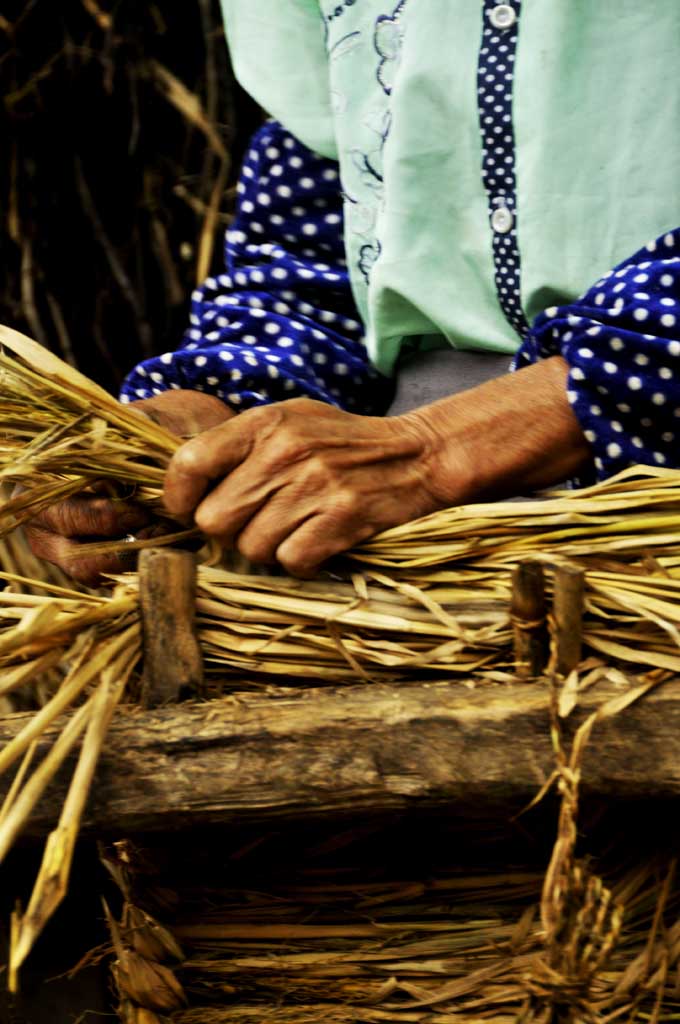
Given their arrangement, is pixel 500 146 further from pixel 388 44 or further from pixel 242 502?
pixel 242 502

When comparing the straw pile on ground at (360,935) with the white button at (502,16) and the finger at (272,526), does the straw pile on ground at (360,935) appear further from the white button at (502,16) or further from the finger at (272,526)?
the white button at (502,16)

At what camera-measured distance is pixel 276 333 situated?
1208 mm

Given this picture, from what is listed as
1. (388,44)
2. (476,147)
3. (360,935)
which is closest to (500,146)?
(476,147)

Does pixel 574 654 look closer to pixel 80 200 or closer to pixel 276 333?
pixel 276 333

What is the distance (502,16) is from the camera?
0.99 m

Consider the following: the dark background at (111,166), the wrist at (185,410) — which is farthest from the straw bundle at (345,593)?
the dark background at (111,166)

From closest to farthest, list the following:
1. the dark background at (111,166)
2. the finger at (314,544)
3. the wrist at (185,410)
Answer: the finger at (314,544)
the wrist at (185,410)
the dark background at (111,166)

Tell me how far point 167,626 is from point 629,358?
15.3 inches

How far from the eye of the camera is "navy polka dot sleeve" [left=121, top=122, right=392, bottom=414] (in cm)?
115

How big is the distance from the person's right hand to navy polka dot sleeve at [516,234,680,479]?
13.9 inches

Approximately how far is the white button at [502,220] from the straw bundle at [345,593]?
0.28 m

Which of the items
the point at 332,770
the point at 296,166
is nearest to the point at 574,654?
the point at 332,770

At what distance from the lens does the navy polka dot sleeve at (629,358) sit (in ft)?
2.75

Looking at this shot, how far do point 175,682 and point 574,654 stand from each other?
11.0 inches
